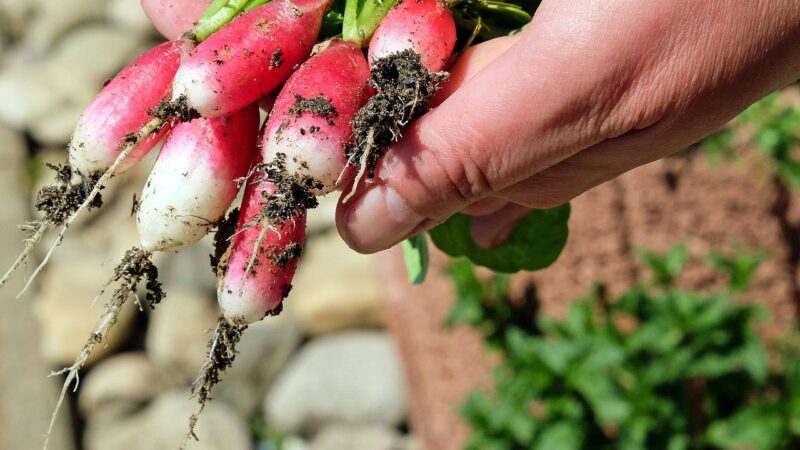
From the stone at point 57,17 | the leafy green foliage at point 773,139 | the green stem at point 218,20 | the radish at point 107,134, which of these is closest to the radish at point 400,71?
the green stem at point 218,20

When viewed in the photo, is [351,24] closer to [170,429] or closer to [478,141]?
[478,141]

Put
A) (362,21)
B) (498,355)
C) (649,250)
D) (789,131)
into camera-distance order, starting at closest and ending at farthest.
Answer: (362,21) < (789,131) < (649,250) < (498,355)

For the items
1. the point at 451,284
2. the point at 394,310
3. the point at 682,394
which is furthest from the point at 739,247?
the point at 394,310

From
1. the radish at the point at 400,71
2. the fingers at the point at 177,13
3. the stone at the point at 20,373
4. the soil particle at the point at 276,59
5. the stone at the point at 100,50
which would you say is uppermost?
the fingers at the point at 177,13

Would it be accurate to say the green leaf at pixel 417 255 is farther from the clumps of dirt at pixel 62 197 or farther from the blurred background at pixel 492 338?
the clumps of dirt at pixel 62 197

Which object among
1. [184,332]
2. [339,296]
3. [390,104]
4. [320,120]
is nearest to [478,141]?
[390,104]

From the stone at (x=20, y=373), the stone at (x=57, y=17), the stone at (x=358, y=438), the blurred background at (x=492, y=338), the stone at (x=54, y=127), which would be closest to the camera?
the blurred background at (x=492, y=338)

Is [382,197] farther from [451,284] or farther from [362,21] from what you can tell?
[451,284]
